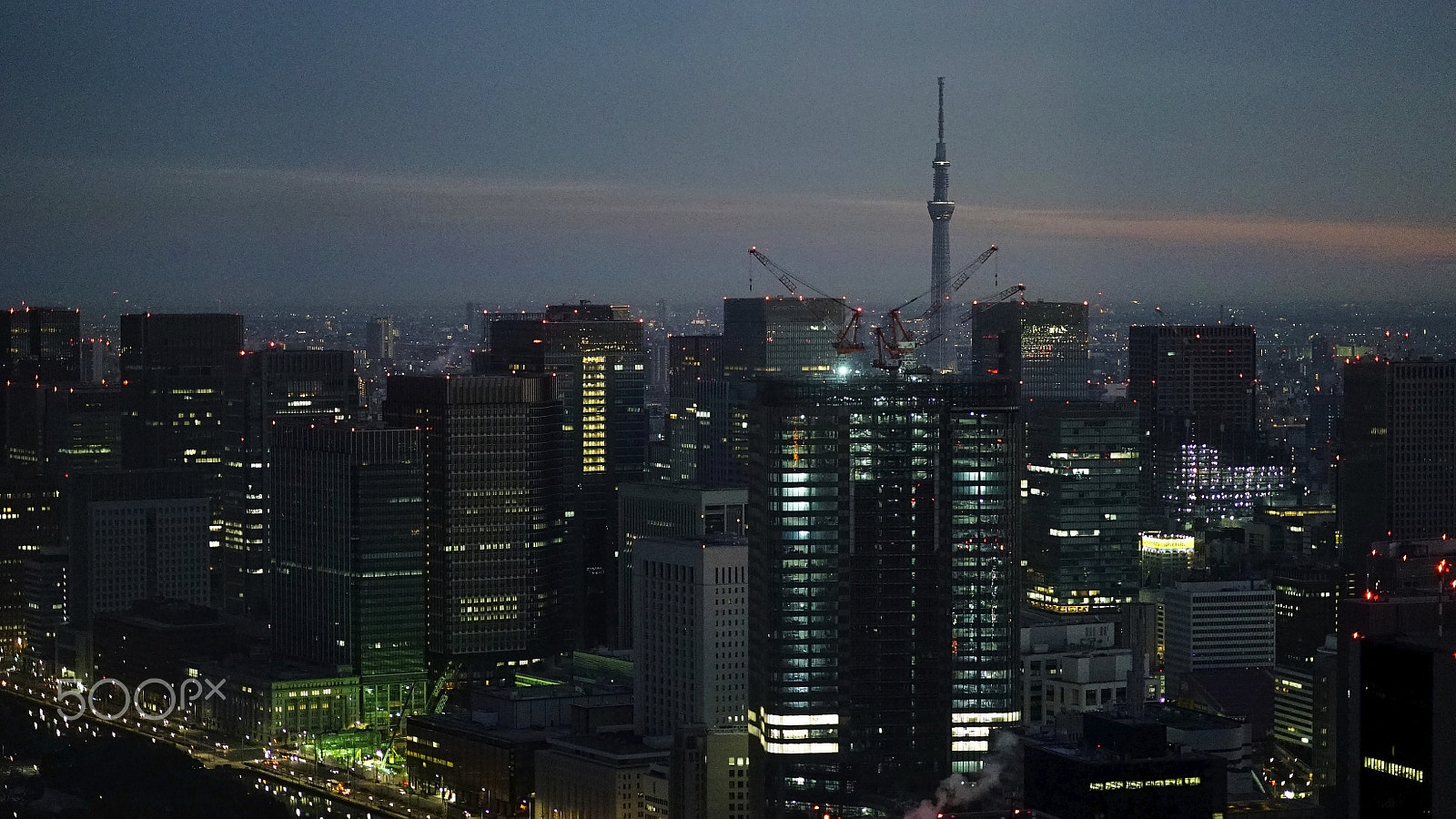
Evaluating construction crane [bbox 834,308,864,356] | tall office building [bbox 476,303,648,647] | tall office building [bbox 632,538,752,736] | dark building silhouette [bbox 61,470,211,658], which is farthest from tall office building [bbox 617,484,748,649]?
dark building silhouette [bbox 61,470,211,658]

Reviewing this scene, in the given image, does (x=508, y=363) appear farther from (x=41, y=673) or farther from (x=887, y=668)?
(x=887, y=668)

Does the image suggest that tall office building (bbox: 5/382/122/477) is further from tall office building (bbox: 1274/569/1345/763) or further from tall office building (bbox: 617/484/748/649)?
tall office building (bbox: 1274/569/1345/763)

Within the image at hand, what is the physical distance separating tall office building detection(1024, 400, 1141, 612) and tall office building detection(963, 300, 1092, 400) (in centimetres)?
315

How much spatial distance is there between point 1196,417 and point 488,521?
17.7 meters

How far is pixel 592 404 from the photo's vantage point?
42000mm

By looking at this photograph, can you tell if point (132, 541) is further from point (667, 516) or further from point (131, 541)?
point (667, 516)

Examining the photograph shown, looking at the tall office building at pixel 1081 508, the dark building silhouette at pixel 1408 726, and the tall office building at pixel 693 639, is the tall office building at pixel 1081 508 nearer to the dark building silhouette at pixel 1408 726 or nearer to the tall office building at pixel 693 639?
the tall office building at pixel 693 639

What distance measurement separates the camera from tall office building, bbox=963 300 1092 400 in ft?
144

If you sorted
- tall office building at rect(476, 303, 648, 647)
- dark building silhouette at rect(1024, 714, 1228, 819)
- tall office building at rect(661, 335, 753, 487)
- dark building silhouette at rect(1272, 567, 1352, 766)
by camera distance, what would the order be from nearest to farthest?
dark building silhouette at rect(1024, 714, 1228, 819) < dark building silhouette at rect(1272, 567, 1352, 766) < tall office building at rect(476, 303, 648, 647) < tall office building at rect(661, 335, 753, 487)

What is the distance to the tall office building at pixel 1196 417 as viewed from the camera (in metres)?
43.5

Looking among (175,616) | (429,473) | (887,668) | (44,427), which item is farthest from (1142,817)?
(44,427)

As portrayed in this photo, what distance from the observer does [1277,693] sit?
31.3m

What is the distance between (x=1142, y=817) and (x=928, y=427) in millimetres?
7352

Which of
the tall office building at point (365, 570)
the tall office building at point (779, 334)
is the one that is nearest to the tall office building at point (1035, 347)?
the tall office building at point (779, 334)
